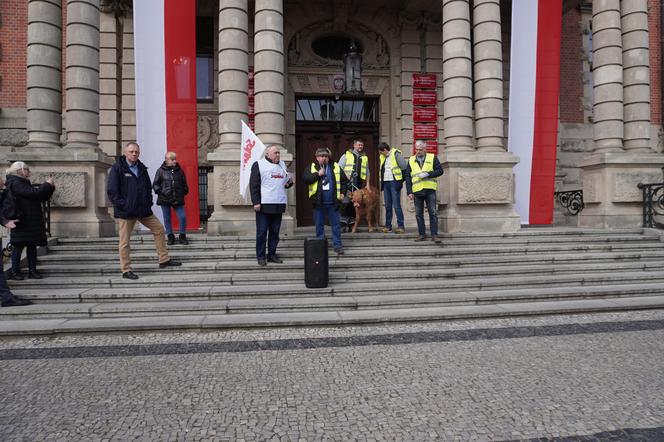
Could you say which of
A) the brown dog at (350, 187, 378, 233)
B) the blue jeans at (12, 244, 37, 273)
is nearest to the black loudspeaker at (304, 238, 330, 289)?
the brown dog at (350, 187, 378, 233)

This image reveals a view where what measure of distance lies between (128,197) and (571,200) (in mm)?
13718

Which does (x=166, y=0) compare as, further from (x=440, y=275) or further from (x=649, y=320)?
(x=649, y=320)

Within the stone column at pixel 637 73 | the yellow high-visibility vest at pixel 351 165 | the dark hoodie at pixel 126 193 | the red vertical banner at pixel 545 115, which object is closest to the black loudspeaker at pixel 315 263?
the dark hoodie at pixel 126 193

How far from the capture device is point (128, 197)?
21.8ft

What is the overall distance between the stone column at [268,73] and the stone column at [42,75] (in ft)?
14.8

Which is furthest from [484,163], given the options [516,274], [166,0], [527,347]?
[166,0]

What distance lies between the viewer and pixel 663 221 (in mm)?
11641

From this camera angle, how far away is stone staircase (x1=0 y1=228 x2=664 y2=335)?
562 cm

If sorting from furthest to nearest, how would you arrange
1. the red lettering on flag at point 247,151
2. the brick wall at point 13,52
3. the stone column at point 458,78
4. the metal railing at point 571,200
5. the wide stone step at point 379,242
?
the metal railing at point 571,200, the brick wall at point 13,52, the stone column at point 458,78, the wide stone step at point 379,242, the red lettering on flag at point 247,151

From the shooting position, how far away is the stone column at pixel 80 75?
9.31 metres

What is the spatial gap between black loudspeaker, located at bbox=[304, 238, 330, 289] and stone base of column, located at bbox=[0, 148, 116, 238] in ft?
17.2

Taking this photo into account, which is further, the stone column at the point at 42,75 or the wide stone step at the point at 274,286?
the stone column at the point at 42,75

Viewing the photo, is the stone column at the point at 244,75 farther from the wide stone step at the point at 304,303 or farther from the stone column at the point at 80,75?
the wide stone step at the point at 304,303

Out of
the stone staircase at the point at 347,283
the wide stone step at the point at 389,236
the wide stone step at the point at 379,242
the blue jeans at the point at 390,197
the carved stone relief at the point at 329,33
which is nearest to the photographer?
the stone staircase at the point at 347,283
